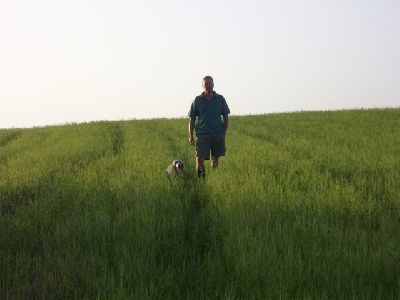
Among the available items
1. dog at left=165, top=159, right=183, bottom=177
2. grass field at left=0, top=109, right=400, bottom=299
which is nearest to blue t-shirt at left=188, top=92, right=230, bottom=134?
dog at left=165, top=159, right=183, bottom=177

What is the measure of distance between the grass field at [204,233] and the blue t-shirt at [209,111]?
0.89m

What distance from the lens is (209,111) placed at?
27.3 feet

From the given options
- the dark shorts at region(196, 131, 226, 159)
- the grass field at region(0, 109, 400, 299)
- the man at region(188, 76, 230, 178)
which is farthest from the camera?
the dark shorts at region(196, 131, 226, 159)

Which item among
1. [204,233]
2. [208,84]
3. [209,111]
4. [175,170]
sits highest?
[208,84]

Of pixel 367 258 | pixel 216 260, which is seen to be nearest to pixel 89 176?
pixel 216 260

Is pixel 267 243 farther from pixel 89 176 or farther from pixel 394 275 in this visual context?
pixel 89 176

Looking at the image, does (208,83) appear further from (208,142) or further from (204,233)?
(204,233)

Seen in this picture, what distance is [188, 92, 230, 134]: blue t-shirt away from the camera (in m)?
8.31

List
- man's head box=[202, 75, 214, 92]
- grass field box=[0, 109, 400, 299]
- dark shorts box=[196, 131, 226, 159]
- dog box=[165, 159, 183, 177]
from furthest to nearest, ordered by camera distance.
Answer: dark shorts box=[196, 131, 226, 159] < dog box=[165, 159, 183, 177] < man's head box=[202, 75, 214, 92] < grass field box=[0, 109, 400, 299]

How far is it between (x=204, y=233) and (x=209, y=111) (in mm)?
3980

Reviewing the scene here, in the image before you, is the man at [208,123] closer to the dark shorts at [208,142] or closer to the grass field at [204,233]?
the dark shorts at [208,142]

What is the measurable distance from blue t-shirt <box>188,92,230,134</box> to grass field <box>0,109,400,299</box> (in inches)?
34.9

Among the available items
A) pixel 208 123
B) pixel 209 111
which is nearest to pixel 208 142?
pixel 208 123

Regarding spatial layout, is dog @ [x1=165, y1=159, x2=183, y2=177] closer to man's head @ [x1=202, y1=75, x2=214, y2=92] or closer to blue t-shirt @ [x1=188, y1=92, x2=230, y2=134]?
blue t-shirt @ [x1=188, y1=92, x2=230, y2=134]
